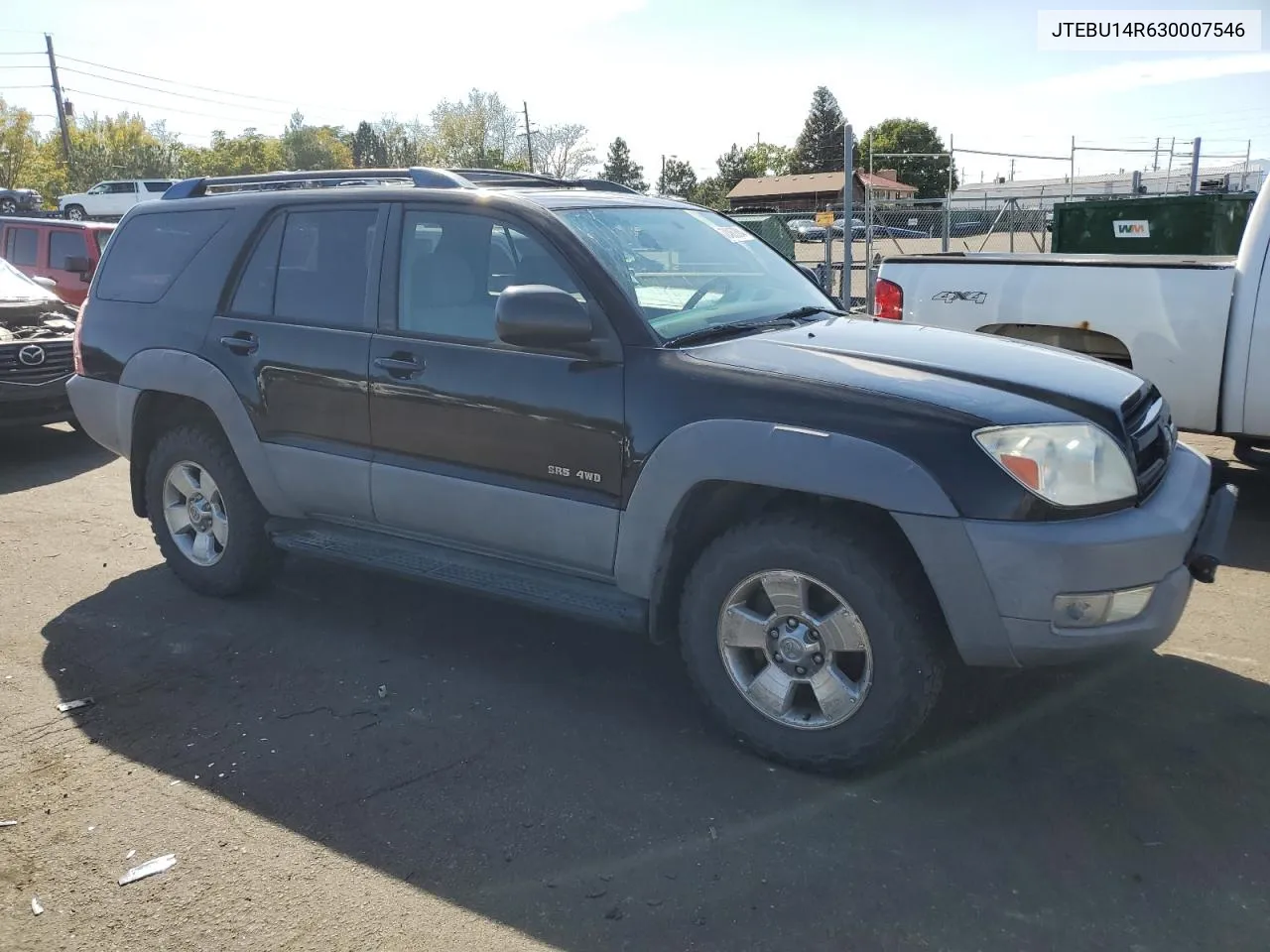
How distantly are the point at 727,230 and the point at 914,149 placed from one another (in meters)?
91.7

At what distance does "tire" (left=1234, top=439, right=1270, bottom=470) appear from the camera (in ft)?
19.2

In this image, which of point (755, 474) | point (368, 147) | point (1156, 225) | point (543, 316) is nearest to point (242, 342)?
point (543, 316)

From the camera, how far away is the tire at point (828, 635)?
10.3 ft

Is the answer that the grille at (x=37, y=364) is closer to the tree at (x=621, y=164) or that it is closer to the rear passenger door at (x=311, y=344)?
the rear passenger door at (x=311, y=344)

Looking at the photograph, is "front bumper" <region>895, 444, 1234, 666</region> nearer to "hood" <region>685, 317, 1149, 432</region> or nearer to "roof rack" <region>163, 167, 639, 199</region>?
"hood" <region>685, 317, 1149, 432</region>

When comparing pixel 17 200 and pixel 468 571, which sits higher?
pixel 17 200

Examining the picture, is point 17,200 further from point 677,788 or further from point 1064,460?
point 1064,460

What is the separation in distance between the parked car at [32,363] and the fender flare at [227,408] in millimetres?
3965

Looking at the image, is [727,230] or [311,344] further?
[727,230]

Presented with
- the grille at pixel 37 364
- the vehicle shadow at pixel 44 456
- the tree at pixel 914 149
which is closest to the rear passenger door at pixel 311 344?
the vehicle shadow at pixel 44 456

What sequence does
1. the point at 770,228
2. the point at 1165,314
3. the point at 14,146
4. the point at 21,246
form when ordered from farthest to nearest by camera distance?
the point at 14,146, the point at 770,228, the point at 21,246, the point at 1165,314

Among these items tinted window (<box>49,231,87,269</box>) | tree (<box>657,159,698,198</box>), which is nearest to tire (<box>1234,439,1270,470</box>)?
tinted window (<box>49,231,87,269</box>)

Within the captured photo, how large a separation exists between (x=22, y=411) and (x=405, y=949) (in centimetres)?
700

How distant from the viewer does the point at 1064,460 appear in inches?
120
